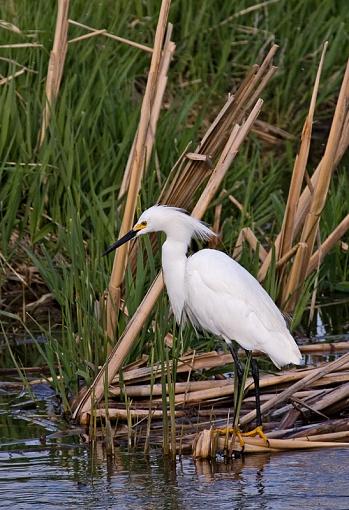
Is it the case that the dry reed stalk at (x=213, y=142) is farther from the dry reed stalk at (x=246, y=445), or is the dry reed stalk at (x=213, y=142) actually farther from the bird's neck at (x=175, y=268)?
the dry reed stalk at (x=246, y=445)

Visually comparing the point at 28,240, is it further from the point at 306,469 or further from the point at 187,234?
the point at 306,469

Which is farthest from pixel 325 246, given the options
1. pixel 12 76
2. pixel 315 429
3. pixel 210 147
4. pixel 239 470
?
pixel 12 76

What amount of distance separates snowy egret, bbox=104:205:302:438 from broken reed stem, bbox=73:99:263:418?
88 millimetres

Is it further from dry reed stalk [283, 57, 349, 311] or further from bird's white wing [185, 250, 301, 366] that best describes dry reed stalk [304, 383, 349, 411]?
dry reed stalk [283, 57, 349, 311]

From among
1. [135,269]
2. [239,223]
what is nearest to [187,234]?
[135,269]

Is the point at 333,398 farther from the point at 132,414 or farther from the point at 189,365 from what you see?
the point at 132,414

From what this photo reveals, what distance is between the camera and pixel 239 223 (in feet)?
23.0

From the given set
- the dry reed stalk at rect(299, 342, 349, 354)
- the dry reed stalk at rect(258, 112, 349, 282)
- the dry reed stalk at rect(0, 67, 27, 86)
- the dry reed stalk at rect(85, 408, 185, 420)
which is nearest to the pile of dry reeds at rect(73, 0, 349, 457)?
the dry reed stalk at rect(85, 408, 185, 420)

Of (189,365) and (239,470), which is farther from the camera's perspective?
(189,365)

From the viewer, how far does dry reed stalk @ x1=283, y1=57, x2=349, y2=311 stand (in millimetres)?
5836

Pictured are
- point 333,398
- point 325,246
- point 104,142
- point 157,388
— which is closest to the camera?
point 333,398

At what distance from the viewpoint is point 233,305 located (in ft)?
17.2

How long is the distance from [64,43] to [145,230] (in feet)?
7.21

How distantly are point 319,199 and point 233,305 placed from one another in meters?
0.98
